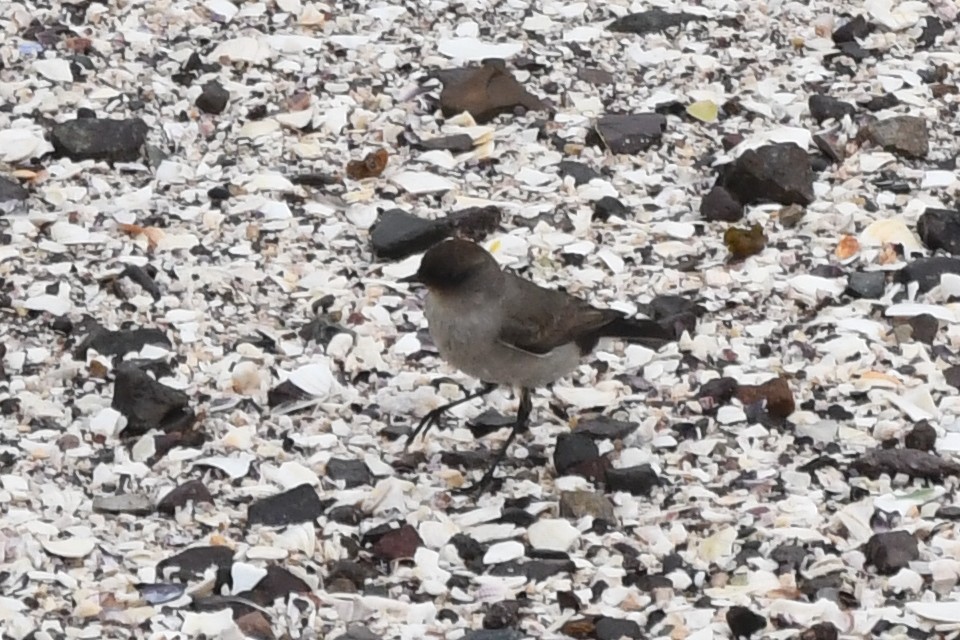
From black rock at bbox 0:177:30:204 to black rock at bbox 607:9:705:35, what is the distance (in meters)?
2.47

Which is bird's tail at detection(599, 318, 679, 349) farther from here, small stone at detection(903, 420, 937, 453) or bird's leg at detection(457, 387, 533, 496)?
small stone at detection(903, 420, 937, 453)

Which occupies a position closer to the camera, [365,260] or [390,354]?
[390,354]

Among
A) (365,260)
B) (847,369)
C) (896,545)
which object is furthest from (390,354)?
(896,545)

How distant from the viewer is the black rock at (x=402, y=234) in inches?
234

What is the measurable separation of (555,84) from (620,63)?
0.33 m

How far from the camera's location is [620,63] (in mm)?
7105

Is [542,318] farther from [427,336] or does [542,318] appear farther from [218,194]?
[218,194]

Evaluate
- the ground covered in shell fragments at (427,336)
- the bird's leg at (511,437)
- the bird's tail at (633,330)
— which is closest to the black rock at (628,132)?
the ground covered in shell fragments at (427,336)

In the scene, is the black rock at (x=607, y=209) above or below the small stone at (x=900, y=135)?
below

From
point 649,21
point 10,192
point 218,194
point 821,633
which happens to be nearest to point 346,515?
point 821,633

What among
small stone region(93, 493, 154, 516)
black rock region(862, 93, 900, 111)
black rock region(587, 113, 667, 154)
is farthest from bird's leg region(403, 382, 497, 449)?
black rock region(862, 93, 900, 111)

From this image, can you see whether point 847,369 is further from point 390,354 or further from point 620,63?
point 620,63

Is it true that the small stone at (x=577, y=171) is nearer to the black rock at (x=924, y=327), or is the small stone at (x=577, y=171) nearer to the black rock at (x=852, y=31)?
the black rock at (x=924, y=327)

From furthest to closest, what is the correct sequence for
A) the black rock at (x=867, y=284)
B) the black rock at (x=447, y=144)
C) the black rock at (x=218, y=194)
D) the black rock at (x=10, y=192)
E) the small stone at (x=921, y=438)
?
the black rock at (x=447, y=144) < the black rock at (x=218, y=194) < the black rock at (x=10, y=192) < the black rock at (x=867, y=284) < the small stone at (x=921, y=438)
